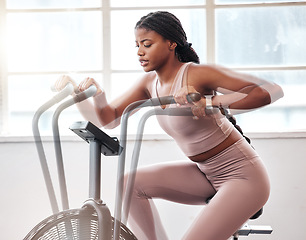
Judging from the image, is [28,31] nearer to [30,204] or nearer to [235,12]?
[30,204]

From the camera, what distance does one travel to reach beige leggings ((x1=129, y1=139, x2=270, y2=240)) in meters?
1.52

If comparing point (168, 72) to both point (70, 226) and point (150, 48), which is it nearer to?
point (150, 48)

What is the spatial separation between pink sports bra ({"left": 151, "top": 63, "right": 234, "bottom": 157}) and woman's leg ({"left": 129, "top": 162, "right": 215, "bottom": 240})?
0.38 feet

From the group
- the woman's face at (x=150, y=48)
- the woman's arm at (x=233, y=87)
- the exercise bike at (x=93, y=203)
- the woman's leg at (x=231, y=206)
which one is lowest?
the woman's leg at (x=231, y=206)

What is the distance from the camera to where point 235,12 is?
3.12m

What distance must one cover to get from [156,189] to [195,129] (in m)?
0.27

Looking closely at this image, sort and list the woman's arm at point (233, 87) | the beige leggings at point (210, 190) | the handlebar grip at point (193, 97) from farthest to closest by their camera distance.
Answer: the beige leggings at point (210, 190) < the woman's arm at point (233, 87) < the handlebar grip at point (193, 97)

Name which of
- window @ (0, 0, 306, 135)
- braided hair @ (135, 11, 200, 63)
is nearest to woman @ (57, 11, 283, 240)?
braided hair @ (135, 11, 200, 63)

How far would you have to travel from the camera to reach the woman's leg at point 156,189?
A: 1.67m

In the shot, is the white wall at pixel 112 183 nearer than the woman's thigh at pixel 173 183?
No

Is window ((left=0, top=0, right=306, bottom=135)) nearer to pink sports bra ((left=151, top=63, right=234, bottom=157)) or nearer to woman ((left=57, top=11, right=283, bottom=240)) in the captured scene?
woman ((left=57, top=11, right=283, bottom=240))

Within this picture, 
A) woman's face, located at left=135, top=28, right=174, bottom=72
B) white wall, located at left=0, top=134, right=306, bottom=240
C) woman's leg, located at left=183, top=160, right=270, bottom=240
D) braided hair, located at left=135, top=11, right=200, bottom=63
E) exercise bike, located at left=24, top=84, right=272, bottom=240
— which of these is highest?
braided hair, located at left=135, top=11, right=200, bottom=63

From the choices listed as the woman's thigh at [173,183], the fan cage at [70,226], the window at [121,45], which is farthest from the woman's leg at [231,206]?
the window at [121,45]

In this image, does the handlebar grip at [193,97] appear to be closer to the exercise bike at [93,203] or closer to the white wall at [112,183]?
the exercise bike at [93,203]
